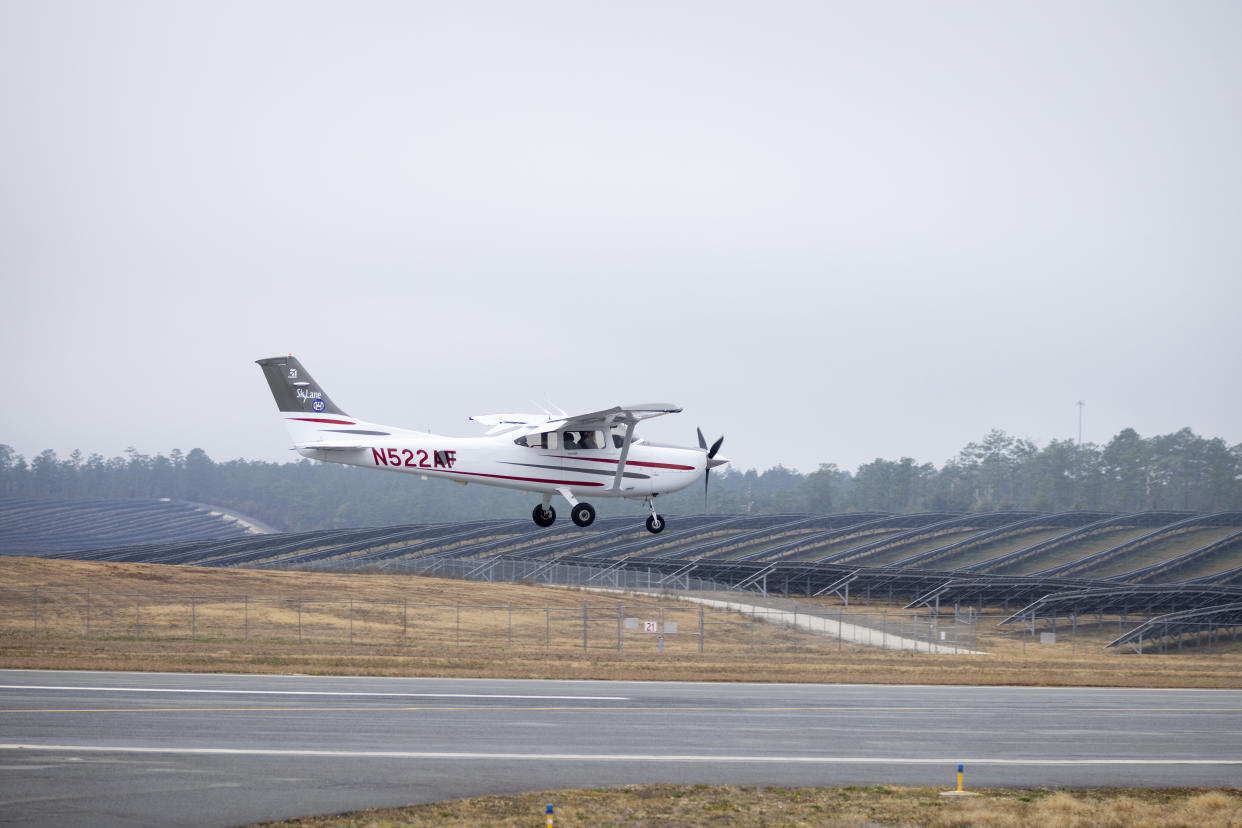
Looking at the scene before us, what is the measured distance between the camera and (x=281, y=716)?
30438mm

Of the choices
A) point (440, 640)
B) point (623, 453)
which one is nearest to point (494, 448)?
point (623, 453)

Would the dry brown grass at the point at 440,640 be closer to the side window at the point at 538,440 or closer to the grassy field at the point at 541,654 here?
the grassy field at the point at 541,654

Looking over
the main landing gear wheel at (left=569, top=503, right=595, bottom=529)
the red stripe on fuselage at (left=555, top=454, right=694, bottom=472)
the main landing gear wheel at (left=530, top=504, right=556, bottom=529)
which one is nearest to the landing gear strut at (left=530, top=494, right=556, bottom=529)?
the main landing gear wheel at (left=530, top=504, right=556, bottom=529)

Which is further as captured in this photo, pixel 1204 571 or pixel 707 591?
pixel 1204 571

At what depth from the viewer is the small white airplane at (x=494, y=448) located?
33.5 metres

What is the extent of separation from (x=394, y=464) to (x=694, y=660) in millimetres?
21282

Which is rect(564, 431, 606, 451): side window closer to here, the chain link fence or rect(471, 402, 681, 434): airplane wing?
rect(471, 402, 681, 434): airplane wing

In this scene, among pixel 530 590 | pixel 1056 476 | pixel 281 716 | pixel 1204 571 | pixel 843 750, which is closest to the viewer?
pixel 843 750

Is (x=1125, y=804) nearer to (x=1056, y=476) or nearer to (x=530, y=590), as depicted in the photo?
(x=530, y=590)

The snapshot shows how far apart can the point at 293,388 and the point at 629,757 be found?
47.5 ft

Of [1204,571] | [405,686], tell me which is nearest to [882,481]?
[1204,571]

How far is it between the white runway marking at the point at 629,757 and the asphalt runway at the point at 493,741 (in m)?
0.08

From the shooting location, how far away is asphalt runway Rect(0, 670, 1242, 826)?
2194cm

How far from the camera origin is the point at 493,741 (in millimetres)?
27719
